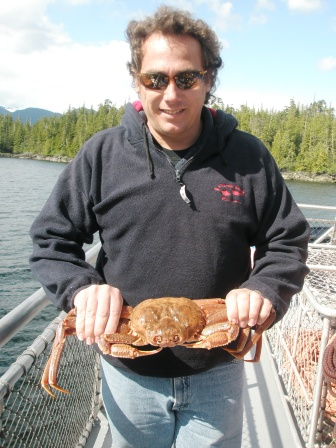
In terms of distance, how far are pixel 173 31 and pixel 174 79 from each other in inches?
9.1

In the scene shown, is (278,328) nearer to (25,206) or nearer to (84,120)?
(25,206)

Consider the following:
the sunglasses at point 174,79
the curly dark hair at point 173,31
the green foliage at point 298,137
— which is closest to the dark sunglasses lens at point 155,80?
the sunglasses at point 174,79

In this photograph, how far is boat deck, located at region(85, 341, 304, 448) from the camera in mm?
3332

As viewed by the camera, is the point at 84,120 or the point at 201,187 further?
the point at 84,120

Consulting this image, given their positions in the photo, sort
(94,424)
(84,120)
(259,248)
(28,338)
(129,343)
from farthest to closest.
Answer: (84,120) → (28,338) → (94,424) → (259,248) → (129,343)

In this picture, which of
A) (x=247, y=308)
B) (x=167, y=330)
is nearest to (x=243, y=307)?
(x=247, y=308)

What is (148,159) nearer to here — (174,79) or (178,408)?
(174,79)

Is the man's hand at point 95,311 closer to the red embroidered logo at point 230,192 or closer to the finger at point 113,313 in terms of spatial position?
the finger at point 113,313

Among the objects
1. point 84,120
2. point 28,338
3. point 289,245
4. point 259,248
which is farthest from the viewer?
point 84,120

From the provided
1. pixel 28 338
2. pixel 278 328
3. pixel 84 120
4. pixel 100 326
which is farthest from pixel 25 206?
pixel 84 120

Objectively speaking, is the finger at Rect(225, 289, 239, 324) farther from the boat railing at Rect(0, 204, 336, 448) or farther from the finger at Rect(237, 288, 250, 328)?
the boat railing at Rect(0, 204, 336, 448)

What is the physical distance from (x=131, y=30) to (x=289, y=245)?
1374 mm

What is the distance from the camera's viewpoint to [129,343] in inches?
74.4

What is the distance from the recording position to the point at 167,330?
76.7 inches
